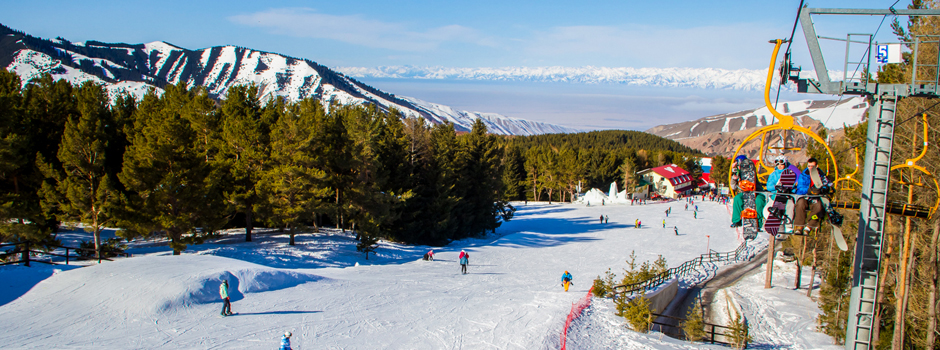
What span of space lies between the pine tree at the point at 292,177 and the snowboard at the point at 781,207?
26.6 m

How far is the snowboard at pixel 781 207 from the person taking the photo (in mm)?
9906

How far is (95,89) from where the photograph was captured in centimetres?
3381

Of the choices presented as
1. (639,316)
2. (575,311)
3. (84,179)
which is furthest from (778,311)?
(84,179)

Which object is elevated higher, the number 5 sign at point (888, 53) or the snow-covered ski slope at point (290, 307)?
the number 5 sign at point (888, 53)

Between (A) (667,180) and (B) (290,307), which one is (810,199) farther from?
(A) (667,180)

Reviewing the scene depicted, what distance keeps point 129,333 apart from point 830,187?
18107 mm

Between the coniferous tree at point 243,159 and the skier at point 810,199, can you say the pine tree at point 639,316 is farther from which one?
the coniferous tree at point 243,159

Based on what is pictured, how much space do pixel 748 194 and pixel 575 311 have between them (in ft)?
32.2

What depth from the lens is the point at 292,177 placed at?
104 ft

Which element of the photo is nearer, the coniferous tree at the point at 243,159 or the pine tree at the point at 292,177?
the pine tree at the point at 292,177

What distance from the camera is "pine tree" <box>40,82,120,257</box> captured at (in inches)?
966

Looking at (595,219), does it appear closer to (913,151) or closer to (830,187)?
(913,151)

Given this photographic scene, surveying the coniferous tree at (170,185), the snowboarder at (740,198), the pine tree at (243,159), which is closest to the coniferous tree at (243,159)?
the pine tree at (243,159)

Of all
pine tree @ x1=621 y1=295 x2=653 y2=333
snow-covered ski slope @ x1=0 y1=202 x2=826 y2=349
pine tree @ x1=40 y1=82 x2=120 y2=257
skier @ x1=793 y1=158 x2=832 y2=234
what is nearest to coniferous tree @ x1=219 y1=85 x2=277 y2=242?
snow-covered ski slope @ x1=0 y1=202 x2=826 y2=349
